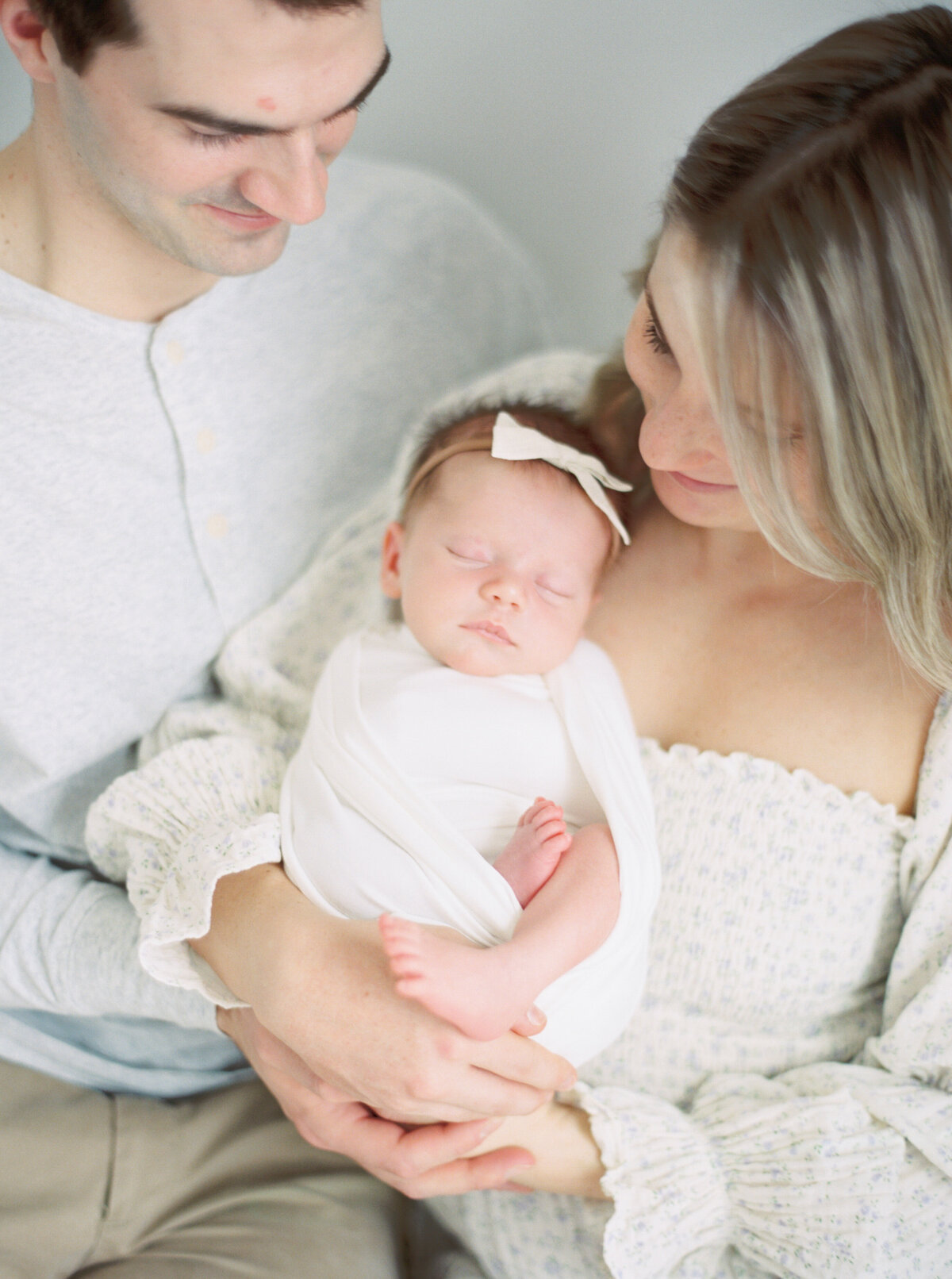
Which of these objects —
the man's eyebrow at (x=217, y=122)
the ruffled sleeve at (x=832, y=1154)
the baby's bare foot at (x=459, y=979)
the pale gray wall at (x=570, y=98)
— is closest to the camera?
the baby's bare foot at (x=459, y=979)

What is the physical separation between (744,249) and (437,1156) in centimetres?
104

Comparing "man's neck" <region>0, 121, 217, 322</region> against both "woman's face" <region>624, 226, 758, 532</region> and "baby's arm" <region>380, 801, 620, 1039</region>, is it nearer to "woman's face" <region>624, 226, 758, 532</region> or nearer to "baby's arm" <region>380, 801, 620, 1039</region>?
"woman's face" <region>624, 226, 758, 532</region>

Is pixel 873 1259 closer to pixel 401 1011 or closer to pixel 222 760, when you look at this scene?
pixel 401 1011

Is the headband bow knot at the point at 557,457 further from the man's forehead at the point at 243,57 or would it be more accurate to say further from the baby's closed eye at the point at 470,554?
the man's forehead at the point at 243,57

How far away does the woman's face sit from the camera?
3.48 feet

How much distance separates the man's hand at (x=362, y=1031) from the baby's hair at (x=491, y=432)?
57cm

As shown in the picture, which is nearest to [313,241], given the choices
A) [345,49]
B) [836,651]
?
[345,49]

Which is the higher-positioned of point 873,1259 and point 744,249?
point 744,249

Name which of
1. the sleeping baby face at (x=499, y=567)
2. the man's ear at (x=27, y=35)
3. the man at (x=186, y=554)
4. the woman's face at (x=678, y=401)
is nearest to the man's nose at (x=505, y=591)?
the sleeping baby face at (x=499, y=567)

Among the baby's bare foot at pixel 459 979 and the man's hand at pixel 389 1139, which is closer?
the baby's bare foot at pixel 459 979

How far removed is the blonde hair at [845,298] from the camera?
93cm

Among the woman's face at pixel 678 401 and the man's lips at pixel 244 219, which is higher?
the man's lips at pixel 244 219

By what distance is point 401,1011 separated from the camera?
105 centimetres

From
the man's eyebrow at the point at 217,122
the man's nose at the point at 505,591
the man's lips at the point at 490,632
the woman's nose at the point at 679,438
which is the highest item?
the man's eyebrow at the point at 217,122
